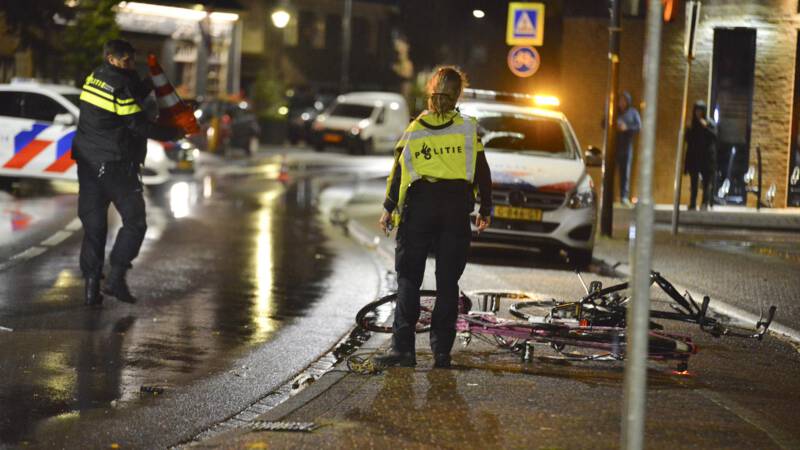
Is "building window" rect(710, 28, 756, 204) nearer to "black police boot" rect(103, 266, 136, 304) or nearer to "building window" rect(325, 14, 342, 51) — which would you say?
"black police boot" rect(103, 266, 136, 304)

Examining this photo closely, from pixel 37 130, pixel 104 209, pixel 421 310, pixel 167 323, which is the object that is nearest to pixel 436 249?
pixel 421 310

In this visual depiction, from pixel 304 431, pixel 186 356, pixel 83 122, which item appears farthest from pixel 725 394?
pixel 83 122

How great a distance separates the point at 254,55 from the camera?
74.2 meters

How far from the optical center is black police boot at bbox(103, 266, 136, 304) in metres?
10.8

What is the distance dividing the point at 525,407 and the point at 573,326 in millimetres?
1408

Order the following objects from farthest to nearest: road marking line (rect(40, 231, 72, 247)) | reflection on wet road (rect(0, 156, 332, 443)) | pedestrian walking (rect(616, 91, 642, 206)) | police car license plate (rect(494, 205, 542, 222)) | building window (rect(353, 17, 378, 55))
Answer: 1. building window (rect(353, 17, 378, 55))
2. pedestrian walking (rect(616, 91, 642, 206))
3. police car license plate (rect(494, 205, 542, 222))
4. road marking line (rect(40, 231, 72, 247))
5. reflection on wet road (rect(0, 156, 332, 443))

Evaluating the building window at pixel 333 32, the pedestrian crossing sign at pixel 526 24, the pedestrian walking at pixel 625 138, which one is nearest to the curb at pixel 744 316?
the pedestrian crossing sign at pixel 526 24

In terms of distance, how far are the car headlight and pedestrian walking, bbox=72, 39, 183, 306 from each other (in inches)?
223

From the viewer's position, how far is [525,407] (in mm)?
7391

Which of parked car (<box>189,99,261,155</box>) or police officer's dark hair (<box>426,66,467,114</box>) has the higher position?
police officer's dark hair (<box>426,66,467,114</box>)

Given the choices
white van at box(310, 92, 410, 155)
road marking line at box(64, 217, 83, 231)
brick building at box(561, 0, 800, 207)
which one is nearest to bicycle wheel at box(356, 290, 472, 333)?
road marking line at box(64, 217, 83, 231)

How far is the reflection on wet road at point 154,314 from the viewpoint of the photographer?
25.9 ft

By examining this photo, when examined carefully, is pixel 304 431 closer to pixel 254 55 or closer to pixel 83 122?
pixel 83 122

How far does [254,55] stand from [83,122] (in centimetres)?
6406
